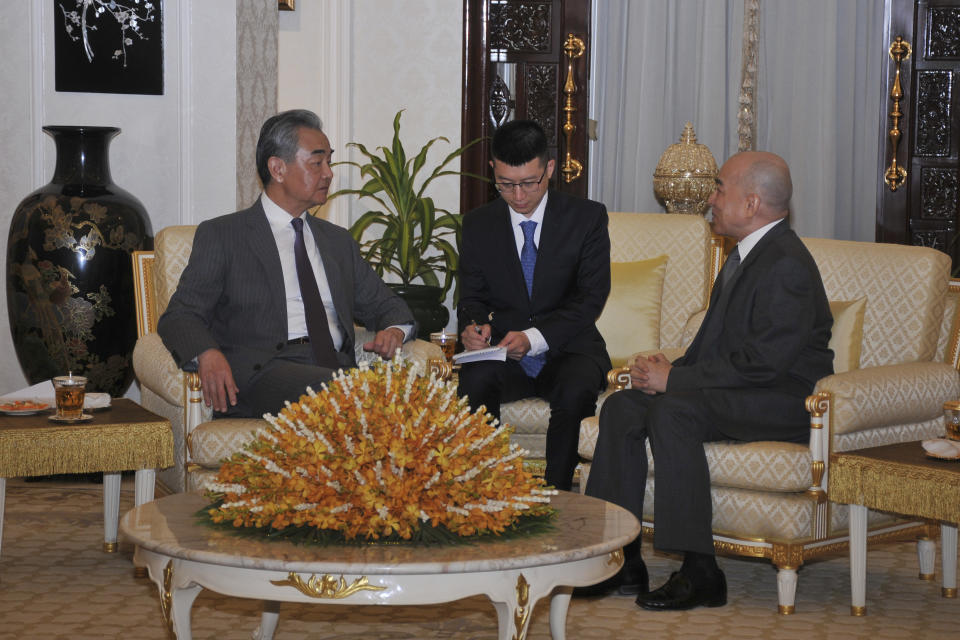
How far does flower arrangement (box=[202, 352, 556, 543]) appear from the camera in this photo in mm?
2289

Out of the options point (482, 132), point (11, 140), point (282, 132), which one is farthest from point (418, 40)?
point (282, 132)

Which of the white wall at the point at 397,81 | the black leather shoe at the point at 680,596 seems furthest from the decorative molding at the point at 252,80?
the black leather shoe at the point at 680,596

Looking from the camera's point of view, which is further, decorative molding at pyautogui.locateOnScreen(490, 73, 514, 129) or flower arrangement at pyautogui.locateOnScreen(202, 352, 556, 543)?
decorative molding at pyautogui.locateOnScreen(490, 73, 514, 129)

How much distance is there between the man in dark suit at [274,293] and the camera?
3.73 metres

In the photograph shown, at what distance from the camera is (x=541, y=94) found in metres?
6.61

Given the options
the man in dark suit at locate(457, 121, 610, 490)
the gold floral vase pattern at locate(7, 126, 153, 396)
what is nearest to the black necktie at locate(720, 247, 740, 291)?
the man in dark suit at locate(457, 121, 610, 490)

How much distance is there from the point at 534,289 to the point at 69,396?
5.05 feet

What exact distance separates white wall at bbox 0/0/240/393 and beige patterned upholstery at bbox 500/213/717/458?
1.77 m

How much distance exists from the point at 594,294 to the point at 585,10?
9.35ft

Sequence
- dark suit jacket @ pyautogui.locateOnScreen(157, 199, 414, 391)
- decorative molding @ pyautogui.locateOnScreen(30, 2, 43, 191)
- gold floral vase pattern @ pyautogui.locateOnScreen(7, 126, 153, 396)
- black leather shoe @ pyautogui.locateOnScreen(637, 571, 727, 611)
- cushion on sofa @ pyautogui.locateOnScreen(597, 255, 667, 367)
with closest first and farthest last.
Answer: black leather shoe @ pyautogui.locateOnScreen(637, 571, 727, 611)
dark suit jacket @ pyautogui.locateOnScreen(157, 199, 414, 391)
cushion on sofa @ pyautogui.locateOnScreen(597, 255, 667, 367)
gold floral vase pattern @ pyautogui.locateOnScreen(7, 126, 153, 396)
decorative molding @ pyautogui.locateOnScreen(30, 2, 43, 191)

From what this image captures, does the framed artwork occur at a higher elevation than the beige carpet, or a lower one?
higher

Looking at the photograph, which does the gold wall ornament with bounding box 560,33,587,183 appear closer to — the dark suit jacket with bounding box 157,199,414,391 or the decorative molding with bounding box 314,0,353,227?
the decorative molding with bounding box 314,0,353,227

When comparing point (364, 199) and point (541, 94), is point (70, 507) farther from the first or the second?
point (541, 94)

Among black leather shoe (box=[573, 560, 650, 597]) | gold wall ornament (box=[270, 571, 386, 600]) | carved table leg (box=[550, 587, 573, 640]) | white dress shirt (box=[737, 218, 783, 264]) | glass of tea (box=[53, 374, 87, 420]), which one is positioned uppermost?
white dress shirt (box=[737, 218, 783, 264])
